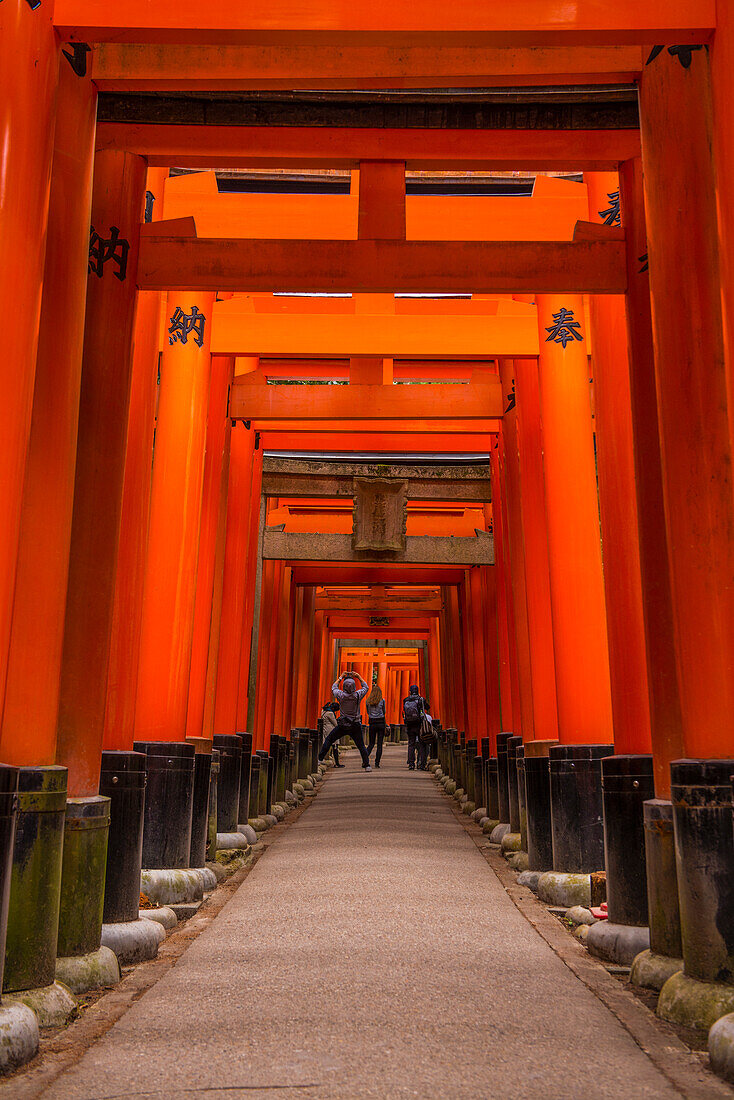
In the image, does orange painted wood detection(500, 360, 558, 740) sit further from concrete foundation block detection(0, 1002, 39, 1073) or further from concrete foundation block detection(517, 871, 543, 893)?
concrete foundation block detection(0, 1002, 39, 1073)

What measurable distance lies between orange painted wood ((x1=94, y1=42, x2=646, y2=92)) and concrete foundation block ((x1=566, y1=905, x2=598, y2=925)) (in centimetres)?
400

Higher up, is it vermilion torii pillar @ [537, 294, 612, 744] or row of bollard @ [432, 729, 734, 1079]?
vermilion torii pillar @ [537, 294, 612, 744]

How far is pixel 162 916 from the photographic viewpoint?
524 centimetres

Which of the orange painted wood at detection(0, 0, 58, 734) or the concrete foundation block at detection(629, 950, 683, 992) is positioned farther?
the concrete foundation block at detection(629, 950, 683, 992)

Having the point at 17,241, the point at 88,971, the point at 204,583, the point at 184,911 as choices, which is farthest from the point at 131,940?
the point at 204,583

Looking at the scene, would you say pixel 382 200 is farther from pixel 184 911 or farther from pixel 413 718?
pixel 413 718

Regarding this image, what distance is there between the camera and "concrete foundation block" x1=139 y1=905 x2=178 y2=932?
5.20 meters

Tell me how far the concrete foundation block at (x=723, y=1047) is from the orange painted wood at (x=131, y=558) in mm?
2941

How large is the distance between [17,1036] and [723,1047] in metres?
2.01

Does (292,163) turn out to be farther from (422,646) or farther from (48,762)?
(422,646)

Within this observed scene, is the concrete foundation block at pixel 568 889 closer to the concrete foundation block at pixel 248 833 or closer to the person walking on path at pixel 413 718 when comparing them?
the concrete foundation block at pixel 248 833

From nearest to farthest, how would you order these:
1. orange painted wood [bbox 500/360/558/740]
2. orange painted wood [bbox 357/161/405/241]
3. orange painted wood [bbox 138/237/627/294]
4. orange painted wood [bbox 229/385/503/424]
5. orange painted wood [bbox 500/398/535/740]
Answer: orange painted wood [bbox 138/237/627/294] → orange painted wood [bbox 357/161/405/241] → orange painted wood [bbox 500/360/558/740] → orange painted wood [bbox 500/398/535/740] → orange painted wood [bbox 229/385/503/424]

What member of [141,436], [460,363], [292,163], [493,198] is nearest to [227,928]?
[141,436]

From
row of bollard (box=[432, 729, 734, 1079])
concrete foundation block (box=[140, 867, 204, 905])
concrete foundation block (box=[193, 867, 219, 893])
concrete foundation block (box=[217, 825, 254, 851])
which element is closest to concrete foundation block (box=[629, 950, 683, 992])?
row of bollard (box=[432, 729, 734, 1079])
